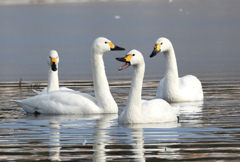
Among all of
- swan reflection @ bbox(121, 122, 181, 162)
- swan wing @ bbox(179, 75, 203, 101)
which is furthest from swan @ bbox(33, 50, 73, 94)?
swan reflection @ bbox(121, 122, 181, 162)

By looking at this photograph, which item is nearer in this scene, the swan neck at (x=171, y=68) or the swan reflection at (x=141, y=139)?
the swan reflection at (x=141, y=139)

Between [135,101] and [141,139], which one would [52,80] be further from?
[141,139]

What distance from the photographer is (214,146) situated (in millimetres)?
7969

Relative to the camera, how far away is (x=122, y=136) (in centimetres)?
891

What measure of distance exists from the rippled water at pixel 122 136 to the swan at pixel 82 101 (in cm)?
26

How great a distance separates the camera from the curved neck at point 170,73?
1391 centimetres

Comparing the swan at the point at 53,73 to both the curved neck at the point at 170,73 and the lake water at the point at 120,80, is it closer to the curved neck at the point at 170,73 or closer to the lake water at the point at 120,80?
the lake water at the point at 120,80

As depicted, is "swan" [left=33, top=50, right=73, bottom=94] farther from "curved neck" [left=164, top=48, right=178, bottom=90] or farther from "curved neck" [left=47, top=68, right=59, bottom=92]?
"curved neck" [left=164, top=48, right=178, bottom=90]

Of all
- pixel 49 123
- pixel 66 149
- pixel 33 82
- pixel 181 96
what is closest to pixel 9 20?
pixel 33 82

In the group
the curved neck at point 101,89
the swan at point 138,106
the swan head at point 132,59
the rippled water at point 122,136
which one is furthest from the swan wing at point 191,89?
the swan head at point 132,59

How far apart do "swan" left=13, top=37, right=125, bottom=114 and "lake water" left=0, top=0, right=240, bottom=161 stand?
353 millimetres

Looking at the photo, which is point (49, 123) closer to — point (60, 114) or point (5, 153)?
point (60, 114)

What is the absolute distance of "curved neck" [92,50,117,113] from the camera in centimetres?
1183

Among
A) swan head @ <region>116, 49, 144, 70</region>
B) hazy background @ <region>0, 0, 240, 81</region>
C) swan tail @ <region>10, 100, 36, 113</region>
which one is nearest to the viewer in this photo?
swan head @ <region>116, 49, 144, 70</region>
